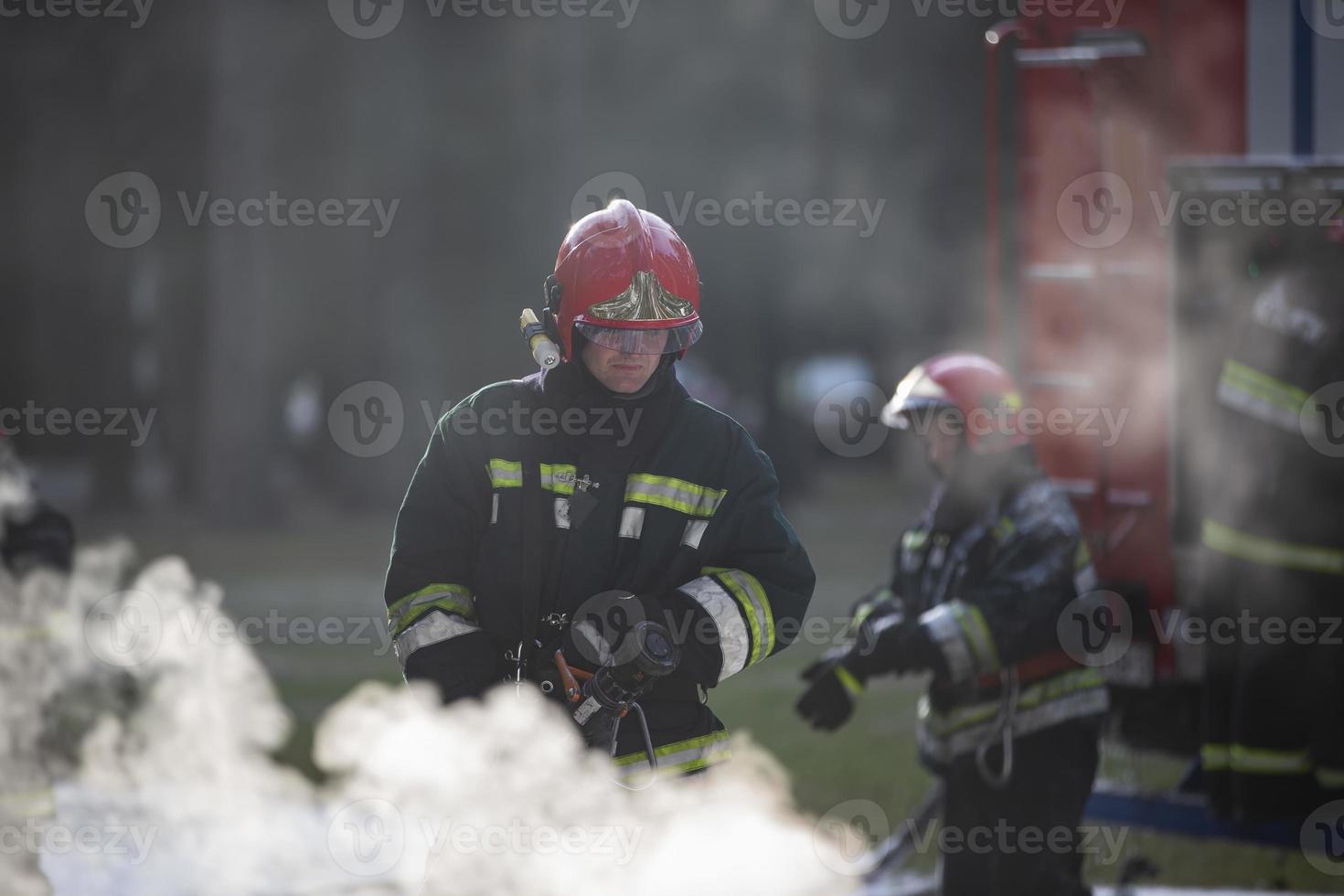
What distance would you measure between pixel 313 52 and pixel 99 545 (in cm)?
773

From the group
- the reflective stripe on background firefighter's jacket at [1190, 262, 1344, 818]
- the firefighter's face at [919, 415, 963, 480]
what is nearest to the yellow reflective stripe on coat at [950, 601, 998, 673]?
the firefighter's face at [919, 415, 963, 480]

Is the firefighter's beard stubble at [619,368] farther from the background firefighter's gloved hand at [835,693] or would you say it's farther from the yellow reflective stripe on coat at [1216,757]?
the yellow reflective stripe on coat at [1216,757]

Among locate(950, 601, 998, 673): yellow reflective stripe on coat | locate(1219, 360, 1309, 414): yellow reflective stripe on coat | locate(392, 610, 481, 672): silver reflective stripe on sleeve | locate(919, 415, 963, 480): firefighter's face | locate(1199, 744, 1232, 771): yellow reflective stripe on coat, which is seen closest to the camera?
locate(392, 610, 481, 672): silver reflective stripe on sleeve

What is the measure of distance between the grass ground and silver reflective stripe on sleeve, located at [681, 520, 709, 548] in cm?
289

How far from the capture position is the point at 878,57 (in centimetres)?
2356

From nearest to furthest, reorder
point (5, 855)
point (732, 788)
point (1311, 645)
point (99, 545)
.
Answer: point (732, 788), point (5, 855), point (1311, 645), point (99, 545)

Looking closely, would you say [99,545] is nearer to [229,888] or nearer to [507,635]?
[229,888]

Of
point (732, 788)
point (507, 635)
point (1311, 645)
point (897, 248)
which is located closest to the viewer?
point (507, 635)

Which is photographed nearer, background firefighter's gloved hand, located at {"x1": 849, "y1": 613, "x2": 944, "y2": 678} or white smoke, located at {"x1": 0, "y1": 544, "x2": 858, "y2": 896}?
white smoke, located at {"x1": 0, "y1": 544, "x2": 858, "y2": 896}

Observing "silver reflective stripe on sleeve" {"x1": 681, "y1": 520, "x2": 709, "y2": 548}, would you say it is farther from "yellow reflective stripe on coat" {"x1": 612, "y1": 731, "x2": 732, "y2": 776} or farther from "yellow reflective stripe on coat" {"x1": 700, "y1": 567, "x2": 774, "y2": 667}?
"yellow reflective stripe on coat" {"x1": 612, "y1": 731, "x2": 732, "y2": 776}

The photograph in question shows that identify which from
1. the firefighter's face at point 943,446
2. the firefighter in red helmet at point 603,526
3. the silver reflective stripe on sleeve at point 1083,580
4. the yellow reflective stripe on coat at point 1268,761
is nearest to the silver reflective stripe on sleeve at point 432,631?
the firefighter in red helmet at point 603,526

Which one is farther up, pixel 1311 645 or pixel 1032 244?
pixel 1032 244

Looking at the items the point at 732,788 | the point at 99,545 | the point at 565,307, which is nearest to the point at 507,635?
the point at 565,307

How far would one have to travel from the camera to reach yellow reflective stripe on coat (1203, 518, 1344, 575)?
4.77 metres
